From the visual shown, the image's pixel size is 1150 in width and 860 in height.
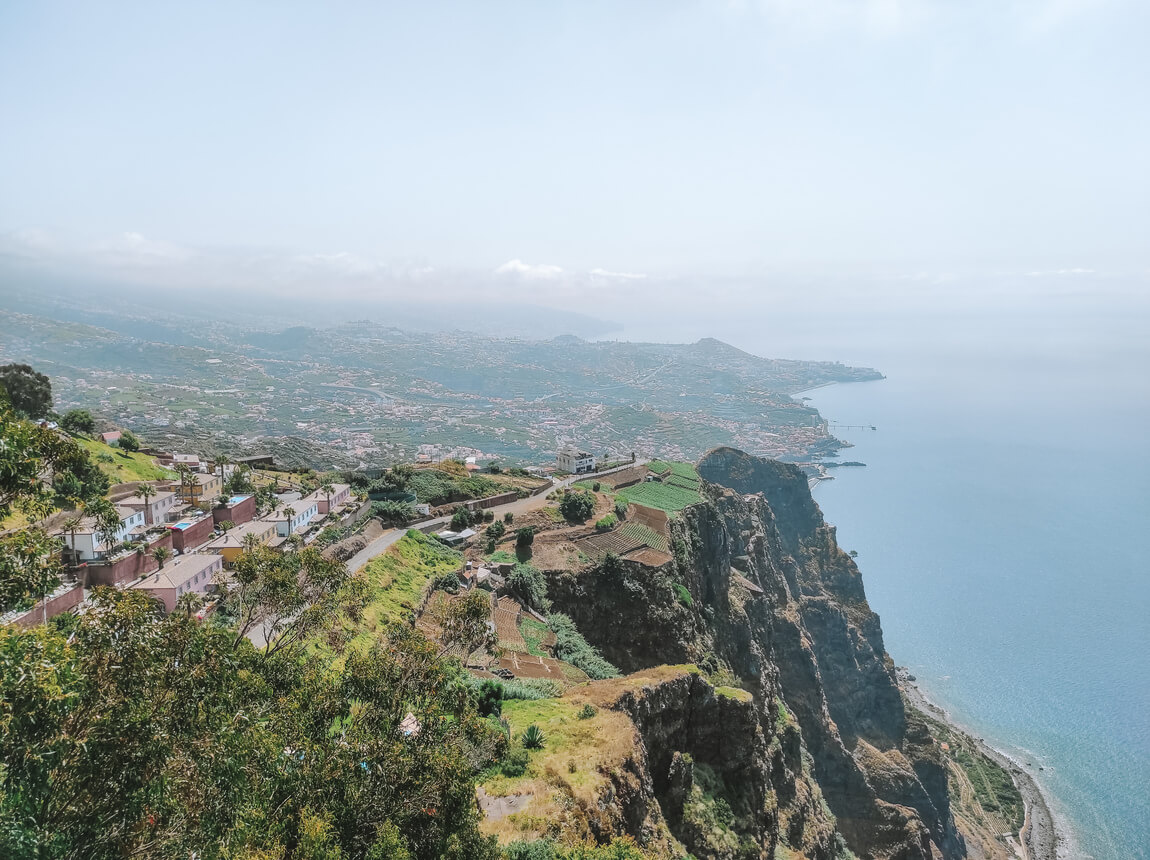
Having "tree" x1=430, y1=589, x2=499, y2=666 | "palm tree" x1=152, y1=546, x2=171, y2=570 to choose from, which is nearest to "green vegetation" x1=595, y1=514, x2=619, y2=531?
"palm tree" x1=152, y1=546, x2=171, y2=570

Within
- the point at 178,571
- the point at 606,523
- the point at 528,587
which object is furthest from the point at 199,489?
the point at 606,523

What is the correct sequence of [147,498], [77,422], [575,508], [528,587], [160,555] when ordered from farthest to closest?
[77,422], [575,508], [147,498], [528,587], [160,555]

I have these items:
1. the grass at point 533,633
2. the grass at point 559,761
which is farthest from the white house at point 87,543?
the grass at point 559,761

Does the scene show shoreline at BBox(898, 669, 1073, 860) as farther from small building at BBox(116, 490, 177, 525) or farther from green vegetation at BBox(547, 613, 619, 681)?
small building at BBox(116, 490, 177, 525)

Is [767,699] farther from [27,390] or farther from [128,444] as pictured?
[27,390]

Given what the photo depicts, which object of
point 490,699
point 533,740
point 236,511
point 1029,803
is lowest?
point 1029,803

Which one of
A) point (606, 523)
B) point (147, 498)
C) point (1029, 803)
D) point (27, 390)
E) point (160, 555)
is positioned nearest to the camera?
point (160, 555)

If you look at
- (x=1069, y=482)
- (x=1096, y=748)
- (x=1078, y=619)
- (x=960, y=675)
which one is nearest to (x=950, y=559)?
(x=1078, y=619)

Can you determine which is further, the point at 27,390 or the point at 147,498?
the point at 27,390
